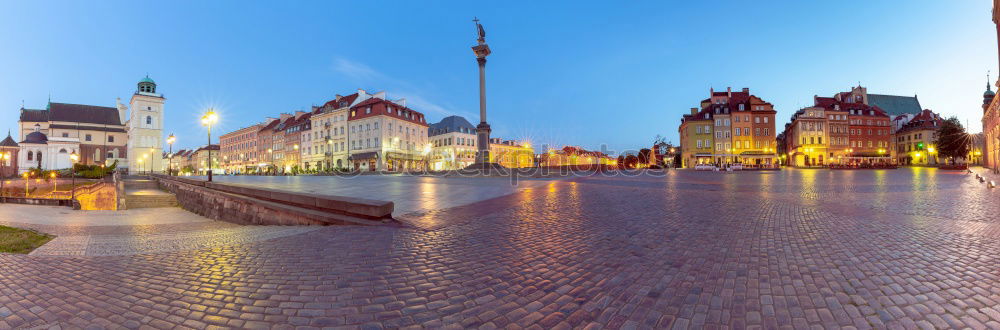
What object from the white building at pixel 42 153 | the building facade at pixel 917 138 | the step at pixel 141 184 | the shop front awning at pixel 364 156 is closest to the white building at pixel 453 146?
the shop front awning at pixel 364 156

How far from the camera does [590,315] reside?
2906mm

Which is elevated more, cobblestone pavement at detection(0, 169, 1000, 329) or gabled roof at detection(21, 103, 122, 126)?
gabled roof at detection(21, 103, 122, 126)

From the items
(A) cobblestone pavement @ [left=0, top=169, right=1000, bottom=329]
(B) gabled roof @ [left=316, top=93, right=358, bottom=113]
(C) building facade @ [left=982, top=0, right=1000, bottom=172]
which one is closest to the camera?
(A) cobblestone pavement @ [left=0, top=169, right=1000, bottom=329]

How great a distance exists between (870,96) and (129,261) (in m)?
126

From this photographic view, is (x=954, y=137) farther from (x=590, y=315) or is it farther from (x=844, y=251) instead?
(x=590, y=315)

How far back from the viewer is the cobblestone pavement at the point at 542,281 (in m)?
2.87

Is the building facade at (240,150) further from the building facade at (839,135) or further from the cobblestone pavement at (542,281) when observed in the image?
the building facade at (839,135)

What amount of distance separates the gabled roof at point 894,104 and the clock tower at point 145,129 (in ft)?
483

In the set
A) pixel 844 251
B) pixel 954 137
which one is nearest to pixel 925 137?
pixel 954 137

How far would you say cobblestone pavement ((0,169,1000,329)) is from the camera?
9.41ft

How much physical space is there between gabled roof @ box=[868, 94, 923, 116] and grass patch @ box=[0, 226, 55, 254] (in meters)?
125

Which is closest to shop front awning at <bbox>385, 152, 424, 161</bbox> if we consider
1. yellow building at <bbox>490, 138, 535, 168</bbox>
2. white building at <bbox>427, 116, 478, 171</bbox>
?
white building at <bbox>427, 116, 478, 171</bbox>

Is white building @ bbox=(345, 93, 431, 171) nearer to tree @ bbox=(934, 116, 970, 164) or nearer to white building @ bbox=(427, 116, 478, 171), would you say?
white building @ bbox=(427, 116, 478, 171)

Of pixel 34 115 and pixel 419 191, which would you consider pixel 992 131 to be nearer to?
pixel 419 191
